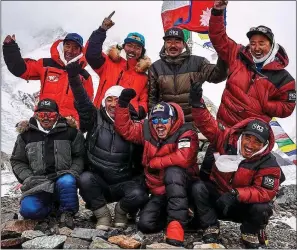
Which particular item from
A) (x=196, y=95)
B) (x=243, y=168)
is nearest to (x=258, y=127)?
(x=243, y=168)

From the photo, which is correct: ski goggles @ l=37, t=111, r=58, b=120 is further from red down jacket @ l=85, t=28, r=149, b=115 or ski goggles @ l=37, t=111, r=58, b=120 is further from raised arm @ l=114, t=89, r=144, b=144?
red down jacket @ l=85, t=28, r=149, b=115

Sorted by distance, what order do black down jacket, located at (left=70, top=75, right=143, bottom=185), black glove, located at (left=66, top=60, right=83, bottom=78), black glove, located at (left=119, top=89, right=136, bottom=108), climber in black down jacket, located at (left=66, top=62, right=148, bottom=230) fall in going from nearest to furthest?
1. black glove, located at (left=119, top=89, right=136, bottom=108)
2. black glove, located at (left=66, top=60, right=83, bottom=78)
3. climber in black down jacket, located at (left=66, top=62, right=148, bottom=230)
4. black down jacket, located at (left=70, top=75, right=143, bottom=185)

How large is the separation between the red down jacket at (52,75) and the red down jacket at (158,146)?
1275 millimetres

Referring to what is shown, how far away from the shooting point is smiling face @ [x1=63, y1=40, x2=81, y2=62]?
6.32m

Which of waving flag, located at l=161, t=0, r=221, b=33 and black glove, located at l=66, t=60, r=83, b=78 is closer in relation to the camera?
black glove, located at l=66, t=60, r=83, b=78

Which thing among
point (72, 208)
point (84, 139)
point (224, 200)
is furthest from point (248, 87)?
point (72, 208)

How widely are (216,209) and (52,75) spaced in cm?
321

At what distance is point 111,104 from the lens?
18.1 ft

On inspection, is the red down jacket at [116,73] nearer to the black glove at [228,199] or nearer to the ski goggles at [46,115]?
the ski goggles at [46,115]

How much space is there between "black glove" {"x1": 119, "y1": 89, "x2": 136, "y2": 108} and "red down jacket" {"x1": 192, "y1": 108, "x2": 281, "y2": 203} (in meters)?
0.78

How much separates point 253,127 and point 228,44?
1.32 metres

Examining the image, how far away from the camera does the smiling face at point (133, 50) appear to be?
Result: 6262 mm

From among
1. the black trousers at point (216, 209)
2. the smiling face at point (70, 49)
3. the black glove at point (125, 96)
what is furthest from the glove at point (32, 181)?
the smiling face at point (70, 49)

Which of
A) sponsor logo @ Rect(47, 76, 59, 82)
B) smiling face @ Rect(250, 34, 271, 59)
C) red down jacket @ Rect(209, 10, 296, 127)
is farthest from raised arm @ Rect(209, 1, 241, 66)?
sponsor logo @ Rect(47, 76, 59, 82)
